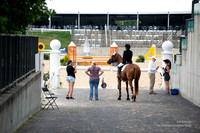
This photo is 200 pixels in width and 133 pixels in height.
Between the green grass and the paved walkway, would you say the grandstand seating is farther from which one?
the paved walkway

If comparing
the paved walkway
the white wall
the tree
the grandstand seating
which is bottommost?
the paved walkway

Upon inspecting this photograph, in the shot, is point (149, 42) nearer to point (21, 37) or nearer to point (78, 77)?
point (78, 77)

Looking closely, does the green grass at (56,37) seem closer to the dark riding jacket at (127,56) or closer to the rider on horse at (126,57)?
the rider on horse at (126,57)

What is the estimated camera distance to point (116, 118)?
468 inches

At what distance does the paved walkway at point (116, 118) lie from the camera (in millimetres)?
9984

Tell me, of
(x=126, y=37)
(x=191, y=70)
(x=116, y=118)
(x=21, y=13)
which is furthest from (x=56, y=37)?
(x=21, y=13)

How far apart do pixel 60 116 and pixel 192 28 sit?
21.5ft

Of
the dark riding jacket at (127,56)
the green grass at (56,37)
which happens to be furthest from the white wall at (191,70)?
the green grass at (56,37)

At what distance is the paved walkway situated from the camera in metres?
9.98

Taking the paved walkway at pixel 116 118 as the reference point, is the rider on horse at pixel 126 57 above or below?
above

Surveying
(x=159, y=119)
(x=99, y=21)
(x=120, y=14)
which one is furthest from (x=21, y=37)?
(x=99, y=21)

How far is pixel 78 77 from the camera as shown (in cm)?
3114

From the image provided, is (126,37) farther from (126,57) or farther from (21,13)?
(21,13)

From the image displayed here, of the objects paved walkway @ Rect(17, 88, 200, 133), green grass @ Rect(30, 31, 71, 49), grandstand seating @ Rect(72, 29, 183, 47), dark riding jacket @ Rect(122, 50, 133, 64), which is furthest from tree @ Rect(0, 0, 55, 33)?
green grass @ Rect(30, 31, 71, 49)
